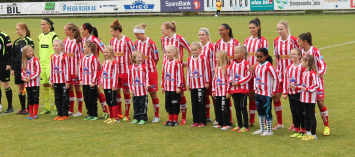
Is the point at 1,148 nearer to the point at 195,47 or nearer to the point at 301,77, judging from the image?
the point at 195,47

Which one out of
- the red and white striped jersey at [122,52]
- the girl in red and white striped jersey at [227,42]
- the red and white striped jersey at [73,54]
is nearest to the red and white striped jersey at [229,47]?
the girl in red and white striped jersey at [227,42]

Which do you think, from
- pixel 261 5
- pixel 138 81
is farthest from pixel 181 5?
pixel 138 81

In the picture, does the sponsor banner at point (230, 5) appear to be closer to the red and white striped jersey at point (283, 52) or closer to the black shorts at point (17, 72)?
the black shorts at point (17, 72)

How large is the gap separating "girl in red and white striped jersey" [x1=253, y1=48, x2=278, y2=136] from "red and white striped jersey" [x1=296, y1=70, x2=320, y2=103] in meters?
0.55

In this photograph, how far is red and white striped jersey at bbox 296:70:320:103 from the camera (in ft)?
21.9

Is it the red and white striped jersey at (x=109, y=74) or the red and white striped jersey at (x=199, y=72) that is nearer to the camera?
the red and white striped jersey at (x=199, y=72)

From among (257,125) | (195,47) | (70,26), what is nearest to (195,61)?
(195,47)

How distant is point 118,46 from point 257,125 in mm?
3225

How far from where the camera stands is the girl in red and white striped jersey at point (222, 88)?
749 centimetres

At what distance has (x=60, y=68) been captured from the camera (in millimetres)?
8703

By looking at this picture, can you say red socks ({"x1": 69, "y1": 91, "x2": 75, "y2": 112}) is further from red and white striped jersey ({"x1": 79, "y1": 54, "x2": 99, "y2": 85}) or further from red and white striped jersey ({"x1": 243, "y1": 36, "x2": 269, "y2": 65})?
red and white striped jersey ({"x1": 243, "y1": 36, "x2": 269, "y2": 65})

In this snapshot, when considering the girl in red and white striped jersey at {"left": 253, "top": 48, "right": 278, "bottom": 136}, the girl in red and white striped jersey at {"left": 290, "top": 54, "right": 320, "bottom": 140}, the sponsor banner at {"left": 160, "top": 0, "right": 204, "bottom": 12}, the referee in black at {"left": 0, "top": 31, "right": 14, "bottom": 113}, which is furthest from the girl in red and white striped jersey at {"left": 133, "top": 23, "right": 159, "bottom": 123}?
the sponsor banner at {"left": 160, "top": 0, "right": 204, "bottom": 12}

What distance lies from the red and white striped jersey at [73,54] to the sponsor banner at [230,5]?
33.4 meters

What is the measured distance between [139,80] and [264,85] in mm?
2448
